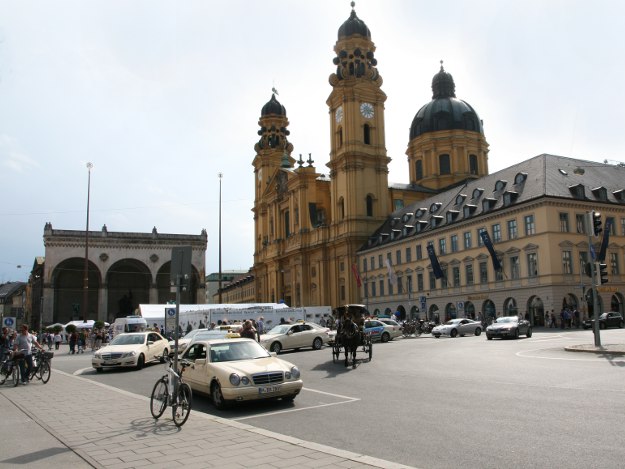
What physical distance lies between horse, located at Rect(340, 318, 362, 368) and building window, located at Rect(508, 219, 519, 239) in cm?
3073

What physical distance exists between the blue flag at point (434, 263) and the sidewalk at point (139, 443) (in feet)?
148

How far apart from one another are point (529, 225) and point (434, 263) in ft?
37.1

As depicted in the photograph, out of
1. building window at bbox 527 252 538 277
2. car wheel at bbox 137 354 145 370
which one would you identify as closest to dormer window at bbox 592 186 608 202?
building window at bbox 527 252 538 277

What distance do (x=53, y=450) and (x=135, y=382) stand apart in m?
9.88

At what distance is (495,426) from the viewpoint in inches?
342

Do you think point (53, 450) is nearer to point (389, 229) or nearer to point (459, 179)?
point (389, 229)

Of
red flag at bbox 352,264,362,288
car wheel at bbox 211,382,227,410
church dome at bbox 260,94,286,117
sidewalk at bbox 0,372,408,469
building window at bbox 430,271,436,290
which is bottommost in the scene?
sidewalk at bbox 0,372,408,469

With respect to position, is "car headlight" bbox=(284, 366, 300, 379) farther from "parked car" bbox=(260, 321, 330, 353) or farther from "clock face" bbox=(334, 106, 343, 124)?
"clock face" bbox=(334, 106, 343, 124)

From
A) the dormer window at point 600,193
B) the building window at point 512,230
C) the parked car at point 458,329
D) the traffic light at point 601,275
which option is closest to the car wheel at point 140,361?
the traffic light at point 601,275

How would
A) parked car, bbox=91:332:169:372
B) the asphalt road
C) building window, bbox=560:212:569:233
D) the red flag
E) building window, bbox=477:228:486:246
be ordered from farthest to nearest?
the red flag, building window, bbox=477:228:486:246, building window, bbox=560:212:569:233, parked car, bbox=91:332:169:372, the asphalt road

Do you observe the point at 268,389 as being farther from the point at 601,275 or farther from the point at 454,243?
the point at 454,243

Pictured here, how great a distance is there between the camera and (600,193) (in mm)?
47281

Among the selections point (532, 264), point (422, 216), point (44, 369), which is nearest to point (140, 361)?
point (44, 369)

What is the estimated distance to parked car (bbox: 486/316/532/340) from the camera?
30.2 m
